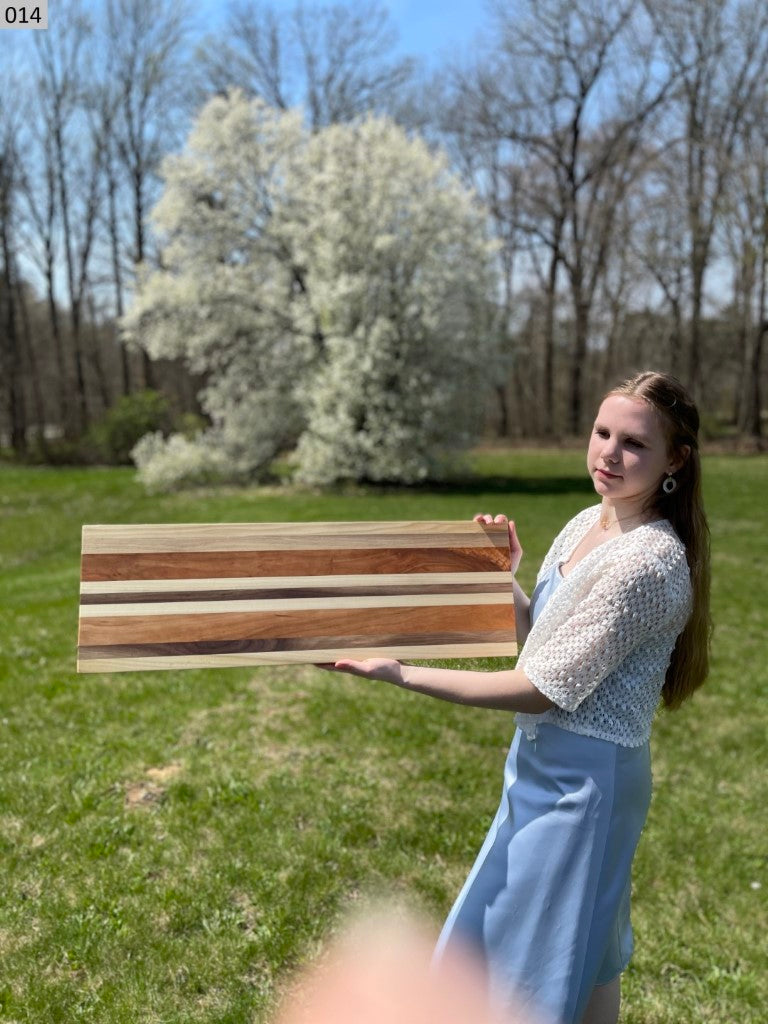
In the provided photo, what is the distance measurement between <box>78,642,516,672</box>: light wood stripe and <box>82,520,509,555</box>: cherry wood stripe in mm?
266

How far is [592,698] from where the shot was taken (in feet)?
6.74

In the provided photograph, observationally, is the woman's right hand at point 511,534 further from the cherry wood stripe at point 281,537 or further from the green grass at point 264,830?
the green grass at point 264,830

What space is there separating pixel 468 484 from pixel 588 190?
62.5 feet

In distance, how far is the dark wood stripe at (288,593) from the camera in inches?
80.9

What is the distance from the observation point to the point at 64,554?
40.4ft

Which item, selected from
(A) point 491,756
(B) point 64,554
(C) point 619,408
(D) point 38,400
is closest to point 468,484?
(B) point 64,554

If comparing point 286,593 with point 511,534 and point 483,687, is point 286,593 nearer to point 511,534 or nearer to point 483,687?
point 483,687

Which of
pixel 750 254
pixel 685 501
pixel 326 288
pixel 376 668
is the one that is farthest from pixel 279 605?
pixel 750 254

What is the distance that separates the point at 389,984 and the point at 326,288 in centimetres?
1810

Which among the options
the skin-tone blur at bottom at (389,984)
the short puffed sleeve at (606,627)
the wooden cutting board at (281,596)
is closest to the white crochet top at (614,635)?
the short puffed sleeve at (606,627)

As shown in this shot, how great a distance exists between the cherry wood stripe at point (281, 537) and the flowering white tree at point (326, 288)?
17415 millimetres

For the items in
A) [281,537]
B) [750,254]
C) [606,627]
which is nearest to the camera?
[606,627]

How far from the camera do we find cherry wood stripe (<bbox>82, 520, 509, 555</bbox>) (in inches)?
82.5

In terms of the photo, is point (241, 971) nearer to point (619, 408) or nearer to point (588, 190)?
point (619, 408)
